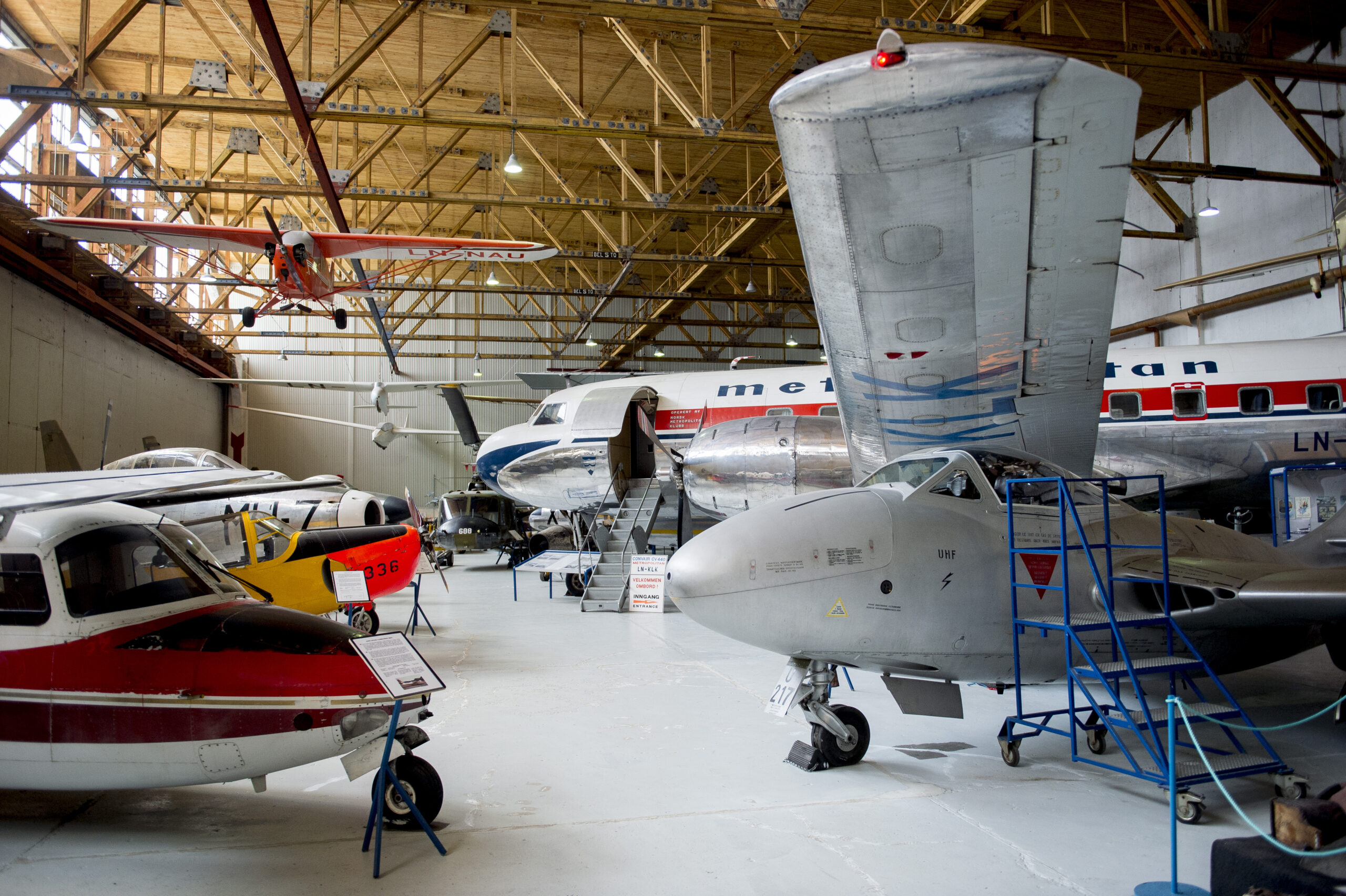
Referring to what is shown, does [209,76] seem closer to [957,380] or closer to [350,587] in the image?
[350,587]

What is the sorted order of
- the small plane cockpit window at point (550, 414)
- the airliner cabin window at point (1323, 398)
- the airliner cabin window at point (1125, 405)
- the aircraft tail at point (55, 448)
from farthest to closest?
the small plane cockpit window at point (550, 414) < the aircraft tail at point (55, 448) < the airliner cabin window at point (1125, 405) < the airliner cabin window at point (1323, 398)

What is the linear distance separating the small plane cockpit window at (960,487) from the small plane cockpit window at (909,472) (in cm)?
11

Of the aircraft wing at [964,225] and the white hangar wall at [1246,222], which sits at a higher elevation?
the white hangar wall at [1246,222]

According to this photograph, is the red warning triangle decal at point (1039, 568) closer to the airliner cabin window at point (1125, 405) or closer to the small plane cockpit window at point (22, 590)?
the small plane cockpit window at point (22, 590)

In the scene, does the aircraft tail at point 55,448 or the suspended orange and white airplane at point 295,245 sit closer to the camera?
the aircraft tail at point 55,448

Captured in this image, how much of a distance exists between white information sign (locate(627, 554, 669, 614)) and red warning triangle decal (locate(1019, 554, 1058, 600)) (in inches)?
313

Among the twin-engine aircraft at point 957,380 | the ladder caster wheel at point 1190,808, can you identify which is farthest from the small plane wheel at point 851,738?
the ladder caster wheel at point 1190,808

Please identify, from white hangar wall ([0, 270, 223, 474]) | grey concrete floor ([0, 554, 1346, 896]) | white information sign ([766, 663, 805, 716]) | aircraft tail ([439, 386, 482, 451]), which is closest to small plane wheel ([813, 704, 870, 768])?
grey concrete floor ([0, 554, 1346, 896])

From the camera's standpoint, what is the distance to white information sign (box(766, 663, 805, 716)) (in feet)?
16.9

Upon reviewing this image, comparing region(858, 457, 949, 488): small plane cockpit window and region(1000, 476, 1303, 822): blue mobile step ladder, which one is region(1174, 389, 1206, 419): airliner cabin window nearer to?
region(1000, 476, 1303, 822): blue mobile step ladder

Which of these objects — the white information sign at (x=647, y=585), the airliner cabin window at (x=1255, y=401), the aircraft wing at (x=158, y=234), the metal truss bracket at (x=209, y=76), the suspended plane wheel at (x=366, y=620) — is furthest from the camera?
the aircraft wing at (x=158, y=234)

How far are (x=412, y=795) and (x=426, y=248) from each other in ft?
49.1

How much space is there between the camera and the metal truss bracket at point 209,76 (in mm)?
12852

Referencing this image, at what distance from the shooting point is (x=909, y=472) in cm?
597
